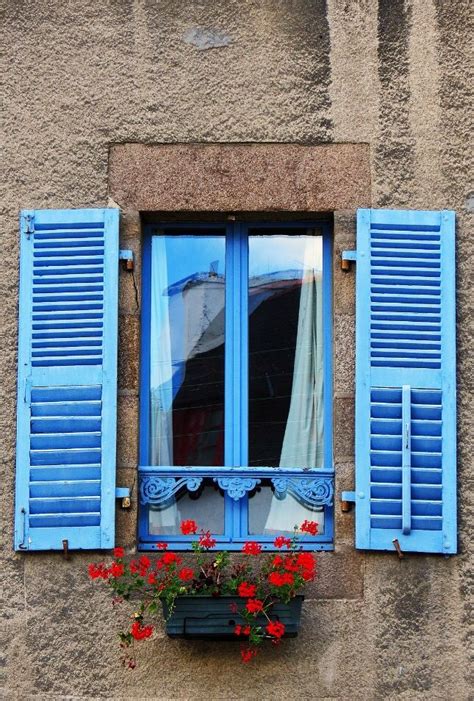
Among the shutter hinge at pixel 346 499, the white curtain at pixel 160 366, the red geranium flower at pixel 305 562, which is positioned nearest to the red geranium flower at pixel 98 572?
the white curtain at pixel 160 366

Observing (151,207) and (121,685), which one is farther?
(151,207)

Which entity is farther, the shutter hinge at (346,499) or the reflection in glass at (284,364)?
the reflection in glass at (284,364)

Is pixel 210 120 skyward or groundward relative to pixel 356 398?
skyward

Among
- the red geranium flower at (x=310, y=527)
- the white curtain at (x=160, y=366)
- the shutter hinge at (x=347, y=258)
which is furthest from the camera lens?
the white curtain at (x=160, y=366)

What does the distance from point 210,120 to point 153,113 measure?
265 millimetres

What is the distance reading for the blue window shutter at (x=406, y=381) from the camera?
6539 mm

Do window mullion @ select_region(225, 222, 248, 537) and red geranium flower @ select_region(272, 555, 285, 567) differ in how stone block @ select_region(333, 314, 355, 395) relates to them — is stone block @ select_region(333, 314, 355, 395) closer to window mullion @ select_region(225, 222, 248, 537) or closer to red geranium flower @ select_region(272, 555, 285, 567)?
window mullion @ select_region(225, 222, 248, 537)

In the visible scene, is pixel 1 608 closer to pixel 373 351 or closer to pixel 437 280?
pixel 373 351

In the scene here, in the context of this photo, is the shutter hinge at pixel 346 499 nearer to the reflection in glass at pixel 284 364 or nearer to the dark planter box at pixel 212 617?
the reflection in glass at pixel 284 364

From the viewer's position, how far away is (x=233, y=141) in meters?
6.96

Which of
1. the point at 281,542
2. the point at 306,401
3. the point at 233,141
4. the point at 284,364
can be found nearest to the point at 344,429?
the point at 306,401

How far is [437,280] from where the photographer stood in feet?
22.1

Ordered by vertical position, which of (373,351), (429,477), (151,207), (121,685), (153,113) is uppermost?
(153,113)

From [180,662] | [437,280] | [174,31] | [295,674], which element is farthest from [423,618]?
[174,31]
